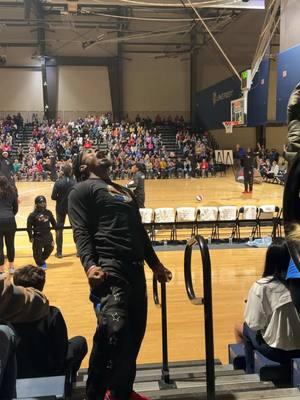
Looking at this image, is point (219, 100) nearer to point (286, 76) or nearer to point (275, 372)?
point (286, 76)

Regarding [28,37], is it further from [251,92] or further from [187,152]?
[251,92]

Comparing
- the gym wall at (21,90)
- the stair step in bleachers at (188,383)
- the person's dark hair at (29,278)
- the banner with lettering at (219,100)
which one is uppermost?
the gym wall at (21,90)

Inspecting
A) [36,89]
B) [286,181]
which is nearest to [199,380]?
[286,181]

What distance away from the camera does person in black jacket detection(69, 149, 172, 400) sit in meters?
2.18

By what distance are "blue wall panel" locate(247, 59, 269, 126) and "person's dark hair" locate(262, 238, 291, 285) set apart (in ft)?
37.3

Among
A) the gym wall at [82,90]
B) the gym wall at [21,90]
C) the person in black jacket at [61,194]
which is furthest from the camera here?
the gym wall at [82,90]

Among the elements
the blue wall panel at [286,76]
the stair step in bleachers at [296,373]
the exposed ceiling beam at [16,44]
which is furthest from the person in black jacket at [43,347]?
the exposed ceiling beam at [16,44]

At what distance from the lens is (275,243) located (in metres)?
2.90

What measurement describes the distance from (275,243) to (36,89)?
27828 mm

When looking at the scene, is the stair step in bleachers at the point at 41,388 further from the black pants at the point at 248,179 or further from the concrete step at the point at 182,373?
the black pants at the point at 248,179

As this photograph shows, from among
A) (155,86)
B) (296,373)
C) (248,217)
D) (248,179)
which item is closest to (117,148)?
(155,86)

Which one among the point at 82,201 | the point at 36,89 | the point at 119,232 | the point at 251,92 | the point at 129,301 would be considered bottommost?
the point at 129,301

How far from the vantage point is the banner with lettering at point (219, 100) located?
56.6 ft

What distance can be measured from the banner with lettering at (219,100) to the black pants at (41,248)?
36.1 ft
